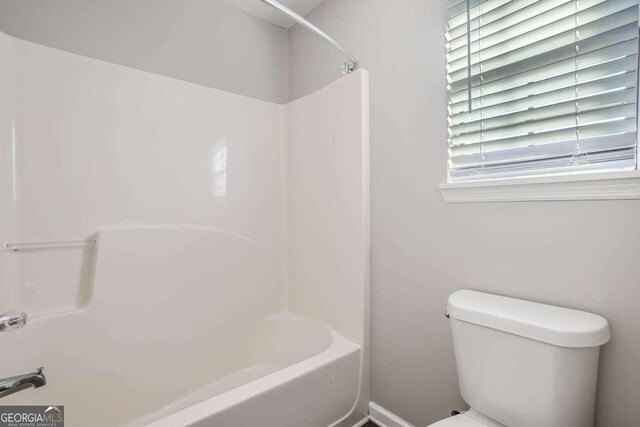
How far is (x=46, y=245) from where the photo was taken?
4.27ft

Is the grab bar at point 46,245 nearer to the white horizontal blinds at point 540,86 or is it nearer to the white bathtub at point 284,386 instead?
the white bathtub at point 284,386

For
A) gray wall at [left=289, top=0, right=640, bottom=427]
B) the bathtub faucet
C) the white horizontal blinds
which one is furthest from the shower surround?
the white horizontal blinds

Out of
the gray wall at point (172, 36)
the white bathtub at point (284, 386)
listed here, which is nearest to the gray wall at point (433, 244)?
the white bathtub at point (284, 386)

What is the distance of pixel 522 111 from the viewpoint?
42.4 inches

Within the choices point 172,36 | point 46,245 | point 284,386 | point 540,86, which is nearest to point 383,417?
point 284,386

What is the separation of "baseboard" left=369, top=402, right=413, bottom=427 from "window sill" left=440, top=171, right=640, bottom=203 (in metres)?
1.10

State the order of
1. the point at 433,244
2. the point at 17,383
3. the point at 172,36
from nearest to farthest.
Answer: the point at 17,383 → the point at 433,244 → the point at 172,36

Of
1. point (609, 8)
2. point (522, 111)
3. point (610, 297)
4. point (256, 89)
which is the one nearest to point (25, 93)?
point (256, 89)

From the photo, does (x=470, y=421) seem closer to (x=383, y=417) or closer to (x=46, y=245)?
(x=383, y=417)

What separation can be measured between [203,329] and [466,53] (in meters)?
1.87

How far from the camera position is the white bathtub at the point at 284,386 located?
1.08 meters

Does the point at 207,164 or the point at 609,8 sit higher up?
the point at 609,8

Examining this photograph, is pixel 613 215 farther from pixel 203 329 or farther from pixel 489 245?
pixel 203 329

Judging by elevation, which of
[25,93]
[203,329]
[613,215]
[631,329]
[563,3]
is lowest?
[203,329]
